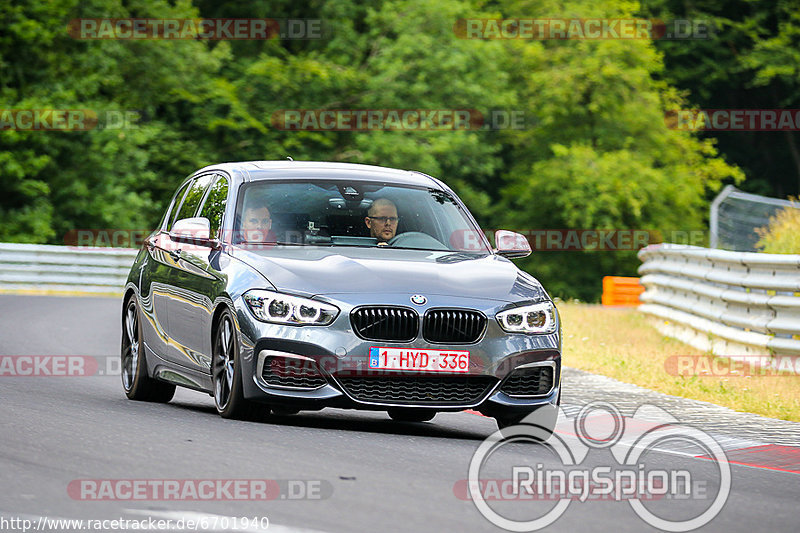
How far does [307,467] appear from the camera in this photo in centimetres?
782

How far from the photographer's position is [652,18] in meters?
59.1

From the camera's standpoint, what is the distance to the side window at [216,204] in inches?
425

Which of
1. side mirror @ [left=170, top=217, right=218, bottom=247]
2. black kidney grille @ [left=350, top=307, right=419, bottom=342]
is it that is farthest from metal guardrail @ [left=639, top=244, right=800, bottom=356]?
side mirror @ [left=170, top=217, right=218, bottom=247]

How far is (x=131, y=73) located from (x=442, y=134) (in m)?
9.58

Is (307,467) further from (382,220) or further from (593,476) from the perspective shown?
(382,220)

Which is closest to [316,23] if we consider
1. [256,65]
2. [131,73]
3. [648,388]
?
[256,65]

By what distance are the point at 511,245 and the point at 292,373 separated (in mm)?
2121

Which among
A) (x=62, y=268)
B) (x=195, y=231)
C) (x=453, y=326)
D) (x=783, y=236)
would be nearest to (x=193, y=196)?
(x=195, y=231)

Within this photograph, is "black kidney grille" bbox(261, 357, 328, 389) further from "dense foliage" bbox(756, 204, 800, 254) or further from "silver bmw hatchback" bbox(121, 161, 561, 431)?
"dense foliage" bbox(756, 204, 800, 254)

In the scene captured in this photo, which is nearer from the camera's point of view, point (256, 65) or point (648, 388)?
point (648, 388)

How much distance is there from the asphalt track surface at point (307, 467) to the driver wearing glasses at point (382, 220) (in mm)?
1250

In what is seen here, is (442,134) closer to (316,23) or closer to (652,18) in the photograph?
(316,23)

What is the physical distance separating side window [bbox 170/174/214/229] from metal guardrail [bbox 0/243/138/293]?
20054mm

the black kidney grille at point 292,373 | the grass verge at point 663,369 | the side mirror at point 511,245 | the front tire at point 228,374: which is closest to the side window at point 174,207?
the front tire at point 228,374
